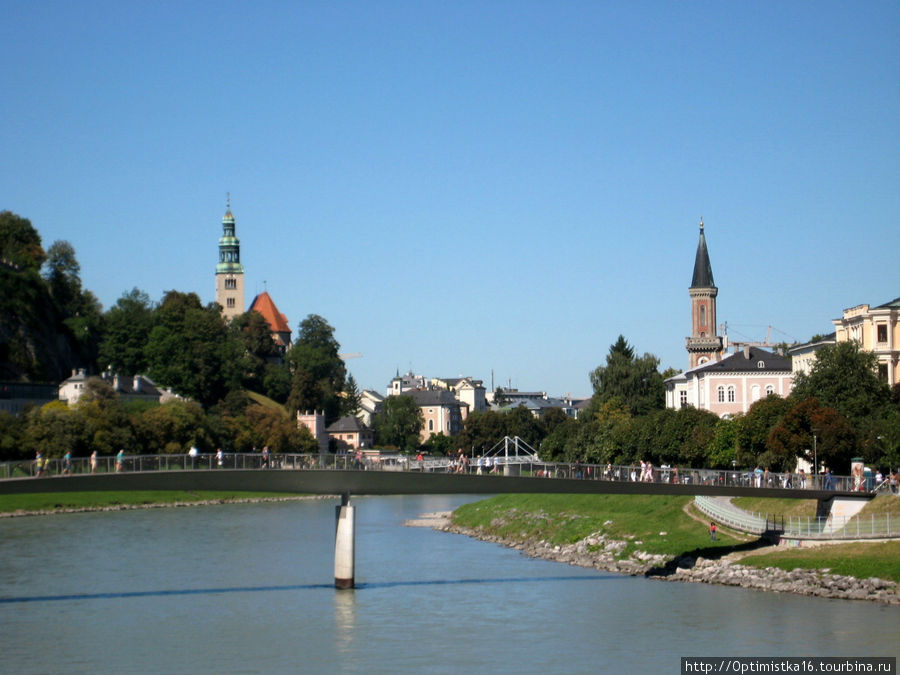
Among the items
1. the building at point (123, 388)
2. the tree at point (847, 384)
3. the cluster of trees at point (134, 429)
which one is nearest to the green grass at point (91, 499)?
the cluster of trees at point (134, 429)

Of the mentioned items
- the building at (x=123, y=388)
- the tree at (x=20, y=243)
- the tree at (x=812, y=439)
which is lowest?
the tree at (x=812, y=439)

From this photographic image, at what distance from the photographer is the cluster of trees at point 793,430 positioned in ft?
184

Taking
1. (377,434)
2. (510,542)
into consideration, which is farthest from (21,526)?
(377,434)

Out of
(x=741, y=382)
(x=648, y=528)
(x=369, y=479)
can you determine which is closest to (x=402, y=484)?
(x=369, y=479)

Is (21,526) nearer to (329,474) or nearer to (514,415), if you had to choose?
(329,474)

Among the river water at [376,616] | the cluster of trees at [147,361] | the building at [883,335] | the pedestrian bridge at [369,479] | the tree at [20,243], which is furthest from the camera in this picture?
the tree at [20,243]

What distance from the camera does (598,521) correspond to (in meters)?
59.2

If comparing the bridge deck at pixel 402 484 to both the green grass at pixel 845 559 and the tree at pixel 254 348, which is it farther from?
the tree at pixel 254 348

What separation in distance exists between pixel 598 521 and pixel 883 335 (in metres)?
24.0

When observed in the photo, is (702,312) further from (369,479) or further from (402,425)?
(369,479)

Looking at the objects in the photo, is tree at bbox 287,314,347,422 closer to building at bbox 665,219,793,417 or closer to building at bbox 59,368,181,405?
building at bbox 59,368,181,405

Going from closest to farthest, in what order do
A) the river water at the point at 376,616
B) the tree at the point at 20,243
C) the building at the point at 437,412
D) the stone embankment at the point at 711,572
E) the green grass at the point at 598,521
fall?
the river water at the point at 376,616
the stone embankment at the point at 711,572
the green grass at the point at 598,521
the tree at the point at 20,243
the building at the point at 437,412

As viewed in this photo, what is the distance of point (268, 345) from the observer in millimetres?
158875

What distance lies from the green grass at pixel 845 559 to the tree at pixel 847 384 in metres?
18.3
